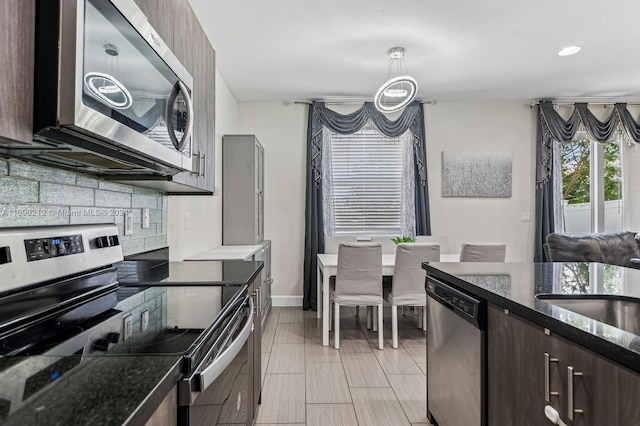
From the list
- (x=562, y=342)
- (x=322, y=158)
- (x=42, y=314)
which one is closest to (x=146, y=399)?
(x=42, y=314)

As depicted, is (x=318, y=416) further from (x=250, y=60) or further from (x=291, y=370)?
(x=250, y=60)

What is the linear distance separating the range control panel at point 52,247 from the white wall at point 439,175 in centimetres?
360

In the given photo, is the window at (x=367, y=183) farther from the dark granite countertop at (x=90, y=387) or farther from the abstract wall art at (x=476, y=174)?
the dark granite countertop at (x=90, y=387)

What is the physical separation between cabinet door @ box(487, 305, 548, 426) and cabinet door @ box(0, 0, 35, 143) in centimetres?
139

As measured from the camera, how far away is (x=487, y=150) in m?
4.91

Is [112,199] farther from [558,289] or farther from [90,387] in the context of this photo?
[558,289]

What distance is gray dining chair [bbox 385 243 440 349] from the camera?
10.7ft

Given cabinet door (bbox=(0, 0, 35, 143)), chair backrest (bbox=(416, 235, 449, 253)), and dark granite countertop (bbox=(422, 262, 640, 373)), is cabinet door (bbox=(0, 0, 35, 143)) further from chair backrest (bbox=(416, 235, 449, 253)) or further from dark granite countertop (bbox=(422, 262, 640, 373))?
chair backrest (bbox=(416, 235, 449, 253))

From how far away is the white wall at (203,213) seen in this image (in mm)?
2590

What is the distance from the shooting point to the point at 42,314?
1038mm

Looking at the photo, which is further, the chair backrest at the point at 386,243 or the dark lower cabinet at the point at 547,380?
the chair backrest at the point at 386,243

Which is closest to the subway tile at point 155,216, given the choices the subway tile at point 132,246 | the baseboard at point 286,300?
the subway tile at point 132,246

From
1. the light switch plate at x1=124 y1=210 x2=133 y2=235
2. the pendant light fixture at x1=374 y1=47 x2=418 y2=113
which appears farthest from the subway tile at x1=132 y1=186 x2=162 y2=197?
the pendant light fixture at x1=374 y1=47 x2=418 y2=113

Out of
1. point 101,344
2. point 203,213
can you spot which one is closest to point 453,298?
point 101,344
